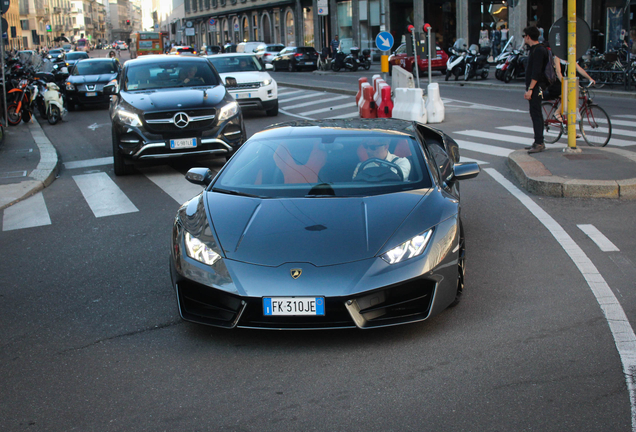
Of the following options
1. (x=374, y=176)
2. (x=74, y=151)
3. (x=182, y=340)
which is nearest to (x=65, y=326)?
(x=182, y=340)

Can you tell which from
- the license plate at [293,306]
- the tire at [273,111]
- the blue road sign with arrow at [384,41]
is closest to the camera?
the license plate at [293,306]

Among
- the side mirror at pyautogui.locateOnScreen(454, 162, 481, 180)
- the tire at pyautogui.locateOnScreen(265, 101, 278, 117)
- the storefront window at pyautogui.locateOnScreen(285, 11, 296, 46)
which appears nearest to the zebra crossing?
the tire at pyautogui.locateOnScreen(265, 101, 278, 117)

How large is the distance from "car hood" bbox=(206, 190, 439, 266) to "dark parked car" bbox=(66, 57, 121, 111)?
64.1 feet

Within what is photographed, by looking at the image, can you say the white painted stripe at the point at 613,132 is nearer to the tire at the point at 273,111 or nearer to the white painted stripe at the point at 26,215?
the tire at the point at 273,111

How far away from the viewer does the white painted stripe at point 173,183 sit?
950 centimetres

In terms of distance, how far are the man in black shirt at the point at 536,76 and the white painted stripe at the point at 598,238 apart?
3843 mm

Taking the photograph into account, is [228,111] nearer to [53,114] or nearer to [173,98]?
[173,98]

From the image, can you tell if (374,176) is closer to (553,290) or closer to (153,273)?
(553,290)

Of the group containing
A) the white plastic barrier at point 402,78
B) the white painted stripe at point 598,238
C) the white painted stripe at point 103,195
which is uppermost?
the white plastic barrier at point 402,78

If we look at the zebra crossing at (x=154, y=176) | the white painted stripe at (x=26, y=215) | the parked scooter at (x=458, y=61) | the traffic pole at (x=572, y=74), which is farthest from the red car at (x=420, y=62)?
the white painted stripe at (x=26, y=215)

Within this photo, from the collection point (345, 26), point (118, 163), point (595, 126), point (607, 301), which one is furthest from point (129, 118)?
point (345, 26)

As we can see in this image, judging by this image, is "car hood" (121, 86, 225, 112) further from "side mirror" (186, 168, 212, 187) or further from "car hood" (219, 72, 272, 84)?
"car hood" (219, 72, 272, 84)

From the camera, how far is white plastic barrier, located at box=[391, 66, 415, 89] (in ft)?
62.8

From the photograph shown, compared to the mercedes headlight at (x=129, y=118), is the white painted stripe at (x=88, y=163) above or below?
below
